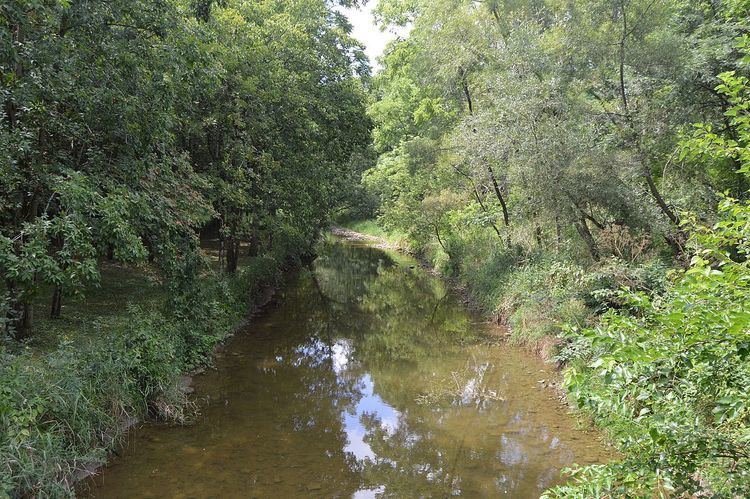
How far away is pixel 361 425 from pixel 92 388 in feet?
15.6

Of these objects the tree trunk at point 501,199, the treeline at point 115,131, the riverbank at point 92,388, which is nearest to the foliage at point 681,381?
the riverbank at point 92,388

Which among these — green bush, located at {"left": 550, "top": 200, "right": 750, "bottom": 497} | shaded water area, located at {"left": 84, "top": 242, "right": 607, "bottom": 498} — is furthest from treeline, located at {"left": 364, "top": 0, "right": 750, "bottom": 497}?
shaded water area, located at {"left": 84, "top": 242, "right": 607, "bottom": 498}

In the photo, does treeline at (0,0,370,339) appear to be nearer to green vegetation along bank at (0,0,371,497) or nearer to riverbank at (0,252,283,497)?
green vegetation along bank at (0,0,371,497)

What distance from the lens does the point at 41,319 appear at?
1042cm

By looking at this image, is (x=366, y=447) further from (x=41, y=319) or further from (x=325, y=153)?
(x=325, y=153)

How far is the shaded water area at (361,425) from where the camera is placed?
24.3 ft

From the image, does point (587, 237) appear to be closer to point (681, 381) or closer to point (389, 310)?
point (389, 310)

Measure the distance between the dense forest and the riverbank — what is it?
1.8 inches

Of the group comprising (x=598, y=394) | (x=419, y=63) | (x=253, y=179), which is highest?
(x=419, y=63)

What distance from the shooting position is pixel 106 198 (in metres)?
7.52

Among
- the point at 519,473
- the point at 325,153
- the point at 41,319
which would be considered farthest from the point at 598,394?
the point at 325,153

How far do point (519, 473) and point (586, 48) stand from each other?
11101mm

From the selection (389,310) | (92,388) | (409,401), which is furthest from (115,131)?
(389,310)

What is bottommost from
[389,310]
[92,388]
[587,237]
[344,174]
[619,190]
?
[92,388]
